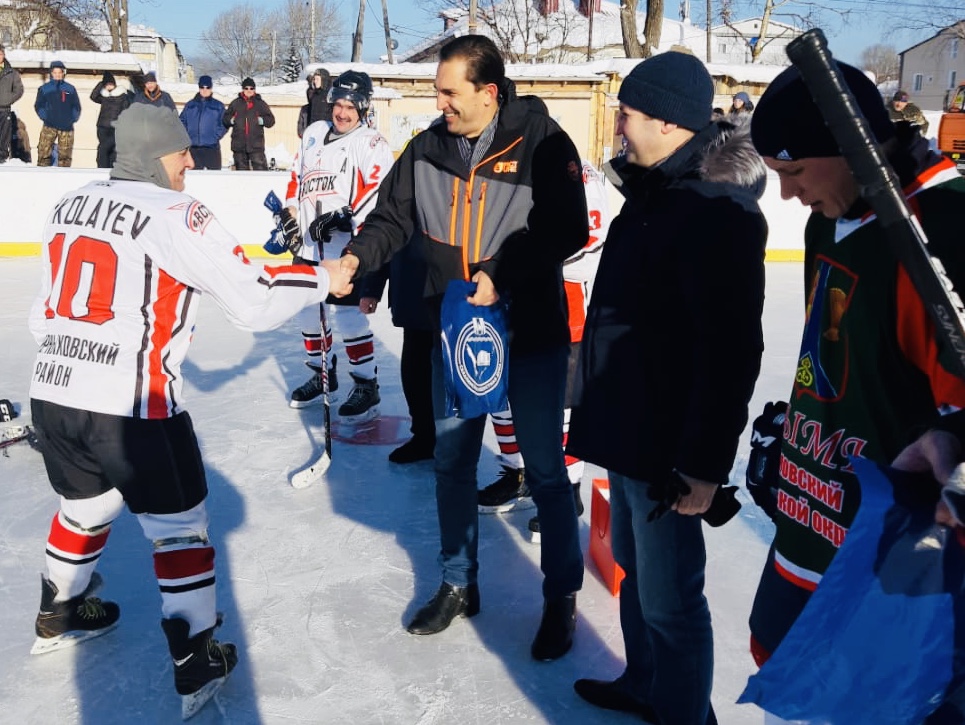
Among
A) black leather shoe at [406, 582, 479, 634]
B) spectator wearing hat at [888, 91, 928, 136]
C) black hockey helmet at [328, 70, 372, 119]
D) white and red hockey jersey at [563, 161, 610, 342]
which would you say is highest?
black hockey helmet at [328, 70, 372, 119]

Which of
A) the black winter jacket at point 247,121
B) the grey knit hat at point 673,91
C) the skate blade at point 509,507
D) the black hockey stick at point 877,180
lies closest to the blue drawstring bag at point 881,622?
the black hockey stick at point 877,180

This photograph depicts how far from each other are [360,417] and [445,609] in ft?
6.93

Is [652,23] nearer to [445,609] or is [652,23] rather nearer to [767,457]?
[445,609]

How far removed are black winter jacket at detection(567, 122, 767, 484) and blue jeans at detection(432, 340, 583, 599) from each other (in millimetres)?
510

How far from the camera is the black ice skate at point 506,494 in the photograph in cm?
361

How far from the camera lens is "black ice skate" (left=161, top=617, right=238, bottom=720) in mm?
2342

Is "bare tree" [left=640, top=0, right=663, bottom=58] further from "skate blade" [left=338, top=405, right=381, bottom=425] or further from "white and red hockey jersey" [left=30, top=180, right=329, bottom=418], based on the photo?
"white and red hockey jersey" [left=30, top=180, right=329, bottom=418]

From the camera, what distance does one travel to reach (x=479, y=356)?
251 cm

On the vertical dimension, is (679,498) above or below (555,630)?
above

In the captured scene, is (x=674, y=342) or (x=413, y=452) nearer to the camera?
(x=674, y=342)

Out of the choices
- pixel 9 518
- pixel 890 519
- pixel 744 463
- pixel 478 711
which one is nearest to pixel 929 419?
pixel 890 519

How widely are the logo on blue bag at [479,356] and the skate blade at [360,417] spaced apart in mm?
2289

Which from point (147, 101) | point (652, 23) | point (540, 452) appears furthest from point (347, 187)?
point (652, 23)

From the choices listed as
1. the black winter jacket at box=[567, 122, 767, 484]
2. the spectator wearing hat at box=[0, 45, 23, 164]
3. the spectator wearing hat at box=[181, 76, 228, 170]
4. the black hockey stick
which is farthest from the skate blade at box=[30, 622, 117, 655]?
the spectator wearing hat at box=[0, 45, 23, 164]
